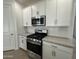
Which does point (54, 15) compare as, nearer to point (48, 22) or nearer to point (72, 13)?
point (48, 22)

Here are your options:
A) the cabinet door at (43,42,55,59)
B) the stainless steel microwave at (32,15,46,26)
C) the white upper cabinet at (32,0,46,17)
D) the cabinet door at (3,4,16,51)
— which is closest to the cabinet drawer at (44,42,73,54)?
the cabinet door at (43,42,55,59)

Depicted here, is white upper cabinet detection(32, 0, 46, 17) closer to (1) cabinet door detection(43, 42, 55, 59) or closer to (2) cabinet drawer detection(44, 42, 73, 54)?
(1) cabinet door detection(43, 42, 55, 59)

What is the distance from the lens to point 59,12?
305cm

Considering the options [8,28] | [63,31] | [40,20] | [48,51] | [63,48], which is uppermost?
[40,20]

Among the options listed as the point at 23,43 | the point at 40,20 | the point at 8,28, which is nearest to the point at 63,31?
the point at 40,20

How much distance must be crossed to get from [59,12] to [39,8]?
132cm

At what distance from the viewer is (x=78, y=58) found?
713mm

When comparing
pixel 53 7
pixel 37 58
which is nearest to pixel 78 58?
pixel 53 7

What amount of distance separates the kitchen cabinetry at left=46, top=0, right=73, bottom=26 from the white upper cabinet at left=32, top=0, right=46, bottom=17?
39 centimetres

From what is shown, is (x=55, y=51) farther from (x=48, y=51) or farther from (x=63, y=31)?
(x=63, y=31)

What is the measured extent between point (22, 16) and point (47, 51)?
373 cm

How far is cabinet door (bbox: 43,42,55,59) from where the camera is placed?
9.57ft

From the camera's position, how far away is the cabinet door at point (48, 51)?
2.92 m

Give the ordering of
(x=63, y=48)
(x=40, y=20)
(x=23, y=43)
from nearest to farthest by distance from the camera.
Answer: (x=63, y=48) < (x=40, y=20) < (x=23, y=43)
